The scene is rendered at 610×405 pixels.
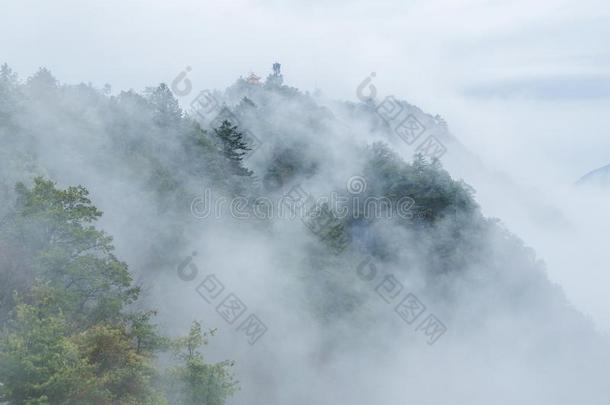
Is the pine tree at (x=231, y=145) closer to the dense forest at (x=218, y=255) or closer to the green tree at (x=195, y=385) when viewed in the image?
the dense forest at (x=218, y=255)

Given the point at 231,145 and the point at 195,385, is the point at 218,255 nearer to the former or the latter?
the point at 231,145

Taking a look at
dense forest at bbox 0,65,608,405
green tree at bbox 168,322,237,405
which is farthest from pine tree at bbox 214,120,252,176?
green tree at bbox 168,322,237,405

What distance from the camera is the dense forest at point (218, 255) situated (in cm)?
1822

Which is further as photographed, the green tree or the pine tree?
the pine tree

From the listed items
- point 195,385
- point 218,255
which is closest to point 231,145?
point 218,255

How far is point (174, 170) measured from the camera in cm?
3547

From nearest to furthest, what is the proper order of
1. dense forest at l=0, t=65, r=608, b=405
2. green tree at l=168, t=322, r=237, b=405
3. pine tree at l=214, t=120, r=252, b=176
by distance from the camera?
dense forest at l=0, t=65, r=608, b=405, green tree at l=168, t=322, r=237, b=405, pine tree at l=214, t=120, r=252, b=176

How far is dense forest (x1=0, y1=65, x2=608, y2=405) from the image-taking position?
18219 mm

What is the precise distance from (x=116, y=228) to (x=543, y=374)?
4166cm

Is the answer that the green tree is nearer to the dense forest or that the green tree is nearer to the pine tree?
the dense forest

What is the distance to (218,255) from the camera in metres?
32.9

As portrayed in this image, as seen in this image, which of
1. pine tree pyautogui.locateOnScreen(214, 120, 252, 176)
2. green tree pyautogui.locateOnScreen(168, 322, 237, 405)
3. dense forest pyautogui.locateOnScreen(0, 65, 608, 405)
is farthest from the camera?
pine tree pyautogui.locateOnScreen(214, 120, 252, 176)

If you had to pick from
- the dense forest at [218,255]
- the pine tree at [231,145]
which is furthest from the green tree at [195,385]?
the pine tree at [231,145]

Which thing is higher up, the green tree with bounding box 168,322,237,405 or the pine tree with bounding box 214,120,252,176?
the pine tree with bounding box 214,120,252,176
